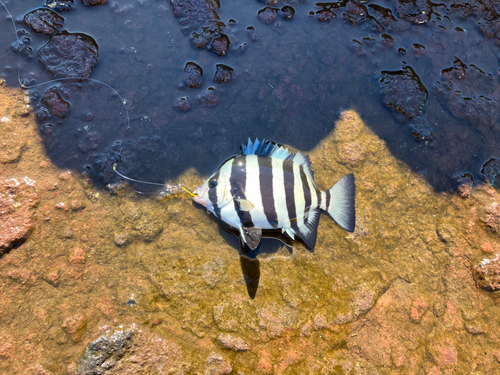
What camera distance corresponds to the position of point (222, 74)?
3.50 metres

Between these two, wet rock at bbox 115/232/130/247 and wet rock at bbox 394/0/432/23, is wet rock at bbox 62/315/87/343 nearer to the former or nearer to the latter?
wet rock at bbox 115/232/130/247

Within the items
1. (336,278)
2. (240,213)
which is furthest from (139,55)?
(336,278)

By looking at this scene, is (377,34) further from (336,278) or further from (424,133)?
(336,278)

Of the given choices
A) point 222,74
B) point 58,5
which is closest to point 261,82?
point 222,74

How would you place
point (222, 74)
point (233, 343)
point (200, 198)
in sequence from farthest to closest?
point (222, 74)
point (200, 198)
point (233, 343)

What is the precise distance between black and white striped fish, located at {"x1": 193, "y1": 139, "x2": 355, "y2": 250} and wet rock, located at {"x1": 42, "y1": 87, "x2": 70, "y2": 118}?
1790 mm

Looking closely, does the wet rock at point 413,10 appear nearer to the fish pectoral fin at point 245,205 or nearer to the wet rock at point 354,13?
the wet rock at point 354,13

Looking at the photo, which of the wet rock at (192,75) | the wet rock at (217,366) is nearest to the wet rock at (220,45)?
the wet rock at (192,75)

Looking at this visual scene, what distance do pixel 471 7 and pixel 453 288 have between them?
365 centimetres

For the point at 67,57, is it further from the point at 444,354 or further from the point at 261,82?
the point at 444,354

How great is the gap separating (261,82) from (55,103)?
2365 mm

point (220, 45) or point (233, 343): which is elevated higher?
point (220, 45)

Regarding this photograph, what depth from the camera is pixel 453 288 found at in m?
3.14

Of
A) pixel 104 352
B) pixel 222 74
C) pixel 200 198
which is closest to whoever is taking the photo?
pixel 104 352
